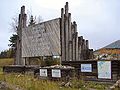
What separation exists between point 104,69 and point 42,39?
34.3 feet

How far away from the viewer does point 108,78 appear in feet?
62.7

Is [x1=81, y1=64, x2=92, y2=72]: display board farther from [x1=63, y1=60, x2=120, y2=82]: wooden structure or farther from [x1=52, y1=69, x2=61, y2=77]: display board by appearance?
[x1=52, y1=69, x2=61, y2=77]: display board

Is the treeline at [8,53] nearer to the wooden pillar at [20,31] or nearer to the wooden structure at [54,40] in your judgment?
the wooden pillar at [20,31]

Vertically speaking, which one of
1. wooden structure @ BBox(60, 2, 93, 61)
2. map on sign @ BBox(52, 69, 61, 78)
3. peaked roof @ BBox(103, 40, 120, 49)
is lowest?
map on sign @ BBox(52, 69, 61, 78)

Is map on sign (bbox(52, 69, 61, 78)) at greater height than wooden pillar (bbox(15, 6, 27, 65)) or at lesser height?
lesser

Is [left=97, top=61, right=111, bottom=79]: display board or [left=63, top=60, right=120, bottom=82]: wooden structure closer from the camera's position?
[left=63, top=60, right=120, bottom=82]: wooden structure

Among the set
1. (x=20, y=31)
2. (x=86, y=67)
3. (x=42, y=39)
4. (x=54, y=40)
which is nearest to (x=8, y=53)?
(x=20, y=31)

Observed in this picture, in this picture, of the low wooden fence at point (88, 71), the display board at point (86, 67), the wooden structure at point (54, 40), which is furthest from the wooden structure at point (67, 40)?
the display board at point (86, 67)

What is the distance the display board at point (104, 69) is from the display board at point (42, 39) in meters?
7.11

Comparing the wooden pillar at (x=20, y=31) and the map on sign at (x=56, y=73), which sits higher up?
the wooden pillar at (x=20, y=31)

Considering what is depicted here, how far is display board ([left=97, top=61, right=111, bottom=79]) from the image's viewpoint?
62.8 ft

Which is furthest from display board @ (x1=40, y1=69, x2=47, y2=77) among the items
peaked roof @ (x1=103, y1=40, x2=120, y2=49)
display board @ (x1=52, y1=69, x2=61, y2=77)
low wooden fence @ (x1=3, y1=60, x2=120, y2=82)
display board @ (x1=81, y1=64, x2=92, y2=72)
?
peaked roof @ (x1=103, y1=40, x2=120, y2=49)

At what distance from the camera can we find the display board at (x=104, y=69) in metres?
19.1

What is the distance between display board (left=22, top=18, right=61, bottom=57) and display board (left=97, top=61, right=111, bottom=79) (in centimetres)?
711
